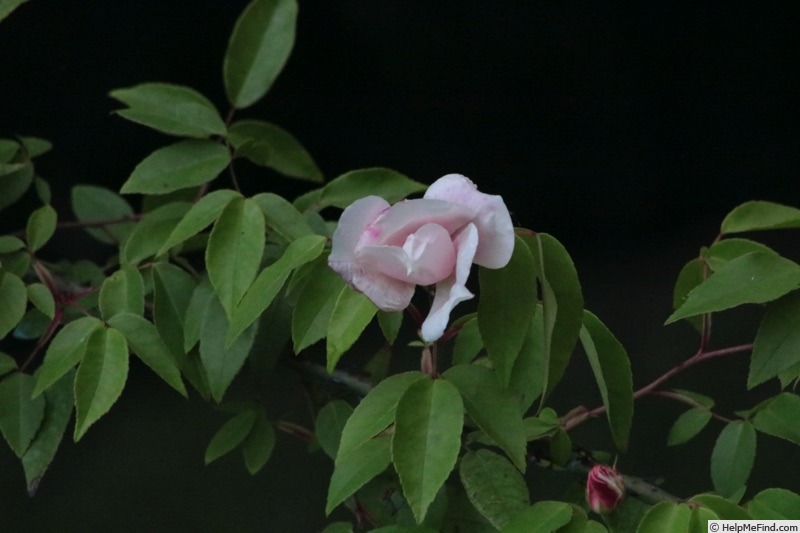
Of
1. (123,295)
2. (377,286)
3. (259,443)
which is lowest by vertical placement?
(259,443)

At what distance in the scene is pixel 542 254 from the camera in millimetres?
417

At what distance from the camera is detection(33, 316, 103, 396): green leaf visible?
0.51 metres

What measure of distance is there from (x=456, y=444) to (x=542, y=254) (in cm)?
9

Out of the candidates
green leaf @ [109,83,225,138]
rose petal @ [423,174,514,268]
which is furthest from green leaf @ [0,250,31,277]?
rose petal @ [423,174,514,268]

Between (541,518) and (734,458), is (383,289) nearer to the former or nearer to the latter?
(541,518)

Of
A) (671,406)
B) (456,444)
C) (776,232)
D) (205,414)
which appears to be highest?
(456,444)

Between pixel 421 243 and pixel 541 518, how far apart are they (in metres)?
0.14

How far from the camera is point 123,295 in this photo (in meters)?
0.55

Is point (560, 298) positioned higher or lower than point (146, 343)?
higher

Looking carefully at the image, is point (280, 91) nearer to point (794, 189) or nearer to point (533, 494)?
point (794, 189)

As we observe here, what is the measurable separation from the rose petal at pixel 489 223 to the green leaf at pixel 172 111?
24cm

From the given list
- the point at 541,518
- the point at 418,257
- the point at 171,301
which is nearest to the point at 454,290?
the point at 418,257

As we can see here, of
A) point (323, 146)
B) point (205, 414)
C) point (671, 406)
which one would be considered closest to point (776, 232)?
point (671, 406)

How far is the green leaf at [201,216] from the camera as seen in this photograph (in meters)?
0.51
